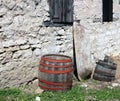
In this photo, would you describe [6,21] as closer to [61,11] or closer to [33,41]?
[33,41]

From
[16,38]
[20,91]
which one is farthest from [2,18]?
[20,91]

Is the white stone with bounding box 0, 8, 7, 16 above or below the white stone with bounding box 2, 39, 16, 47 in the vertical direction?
above

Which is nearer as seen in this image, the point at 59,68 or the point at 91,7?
the point at 59,68

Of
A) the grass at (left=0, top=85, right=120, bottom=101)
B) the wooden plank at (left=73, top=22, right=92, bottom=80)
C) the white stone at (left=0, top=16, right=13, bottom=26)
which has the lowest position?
the grass at (left=0, top=85, right=120, bottom=101)

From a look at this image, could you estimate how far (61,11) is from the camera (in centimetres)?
652

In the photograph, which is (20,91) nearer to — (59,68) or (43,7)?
(59,68)

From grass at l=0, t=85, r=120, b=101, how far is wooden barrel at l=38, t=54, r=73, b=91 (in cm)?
15

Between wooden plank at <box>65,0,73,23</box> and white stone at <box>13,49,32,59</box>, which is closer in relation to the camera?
white stone at <box>13,49,32,59</box>

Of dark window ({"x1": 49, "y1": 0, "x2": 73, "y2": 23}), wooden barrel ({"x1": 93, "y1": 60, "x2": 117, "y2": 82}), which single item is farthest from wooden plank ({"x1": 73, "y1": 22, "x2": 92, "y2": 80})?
dark window ({"x1": 49, "y1": 0, "x2": 73, "y2": 23})

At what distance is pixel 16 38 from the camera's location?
5.67 meters

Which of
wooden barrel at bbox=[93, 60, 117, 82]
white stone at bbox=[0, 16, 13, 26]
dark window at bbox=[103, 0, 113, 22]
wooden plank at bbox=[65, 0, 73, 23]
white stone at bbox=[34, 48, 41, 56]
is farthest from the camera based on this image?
dark window at bbox=[103, 0, 113, 22]

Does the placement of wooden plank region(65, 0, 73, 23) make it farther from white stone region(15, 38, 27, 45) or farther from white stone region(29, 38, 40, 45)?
white stone region(15, 38, 27, 45)

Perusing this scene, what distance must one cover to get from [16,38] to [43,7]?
1001 mm

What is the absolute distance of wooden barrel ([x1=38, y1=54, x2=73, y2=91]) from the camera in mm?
5590
